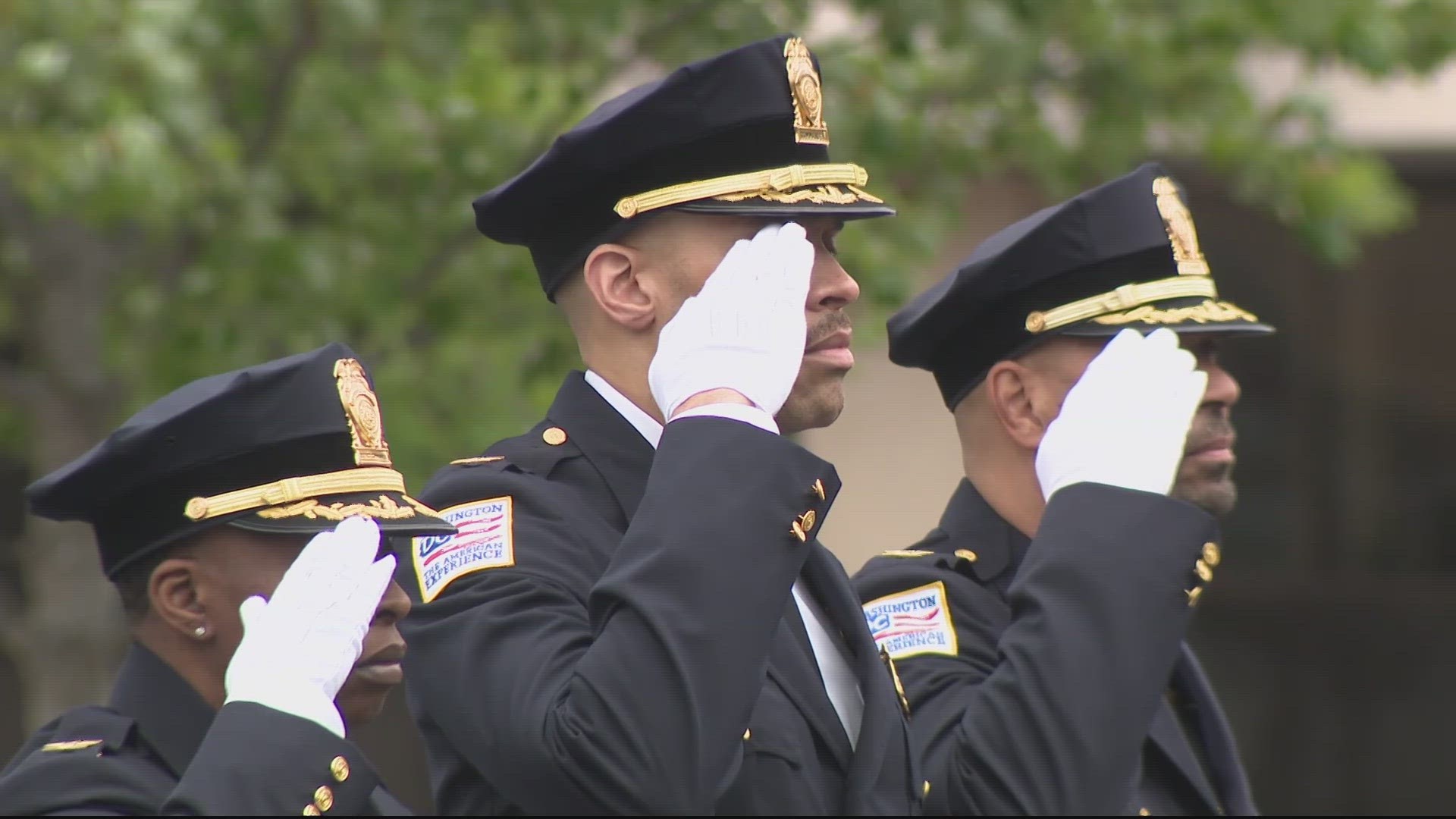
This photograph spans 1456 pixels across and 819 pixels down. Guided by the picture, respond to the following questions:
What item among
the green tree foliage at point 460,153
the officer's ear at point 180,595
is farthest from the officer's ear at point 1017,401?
the green tree foliage at point 460,153

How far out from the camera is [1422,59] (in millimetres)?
6555

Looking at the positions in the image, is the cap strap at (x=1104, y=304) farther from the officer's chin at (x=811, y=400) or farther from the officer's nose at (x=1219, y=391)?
the officer's chin at (x=811, y=400)

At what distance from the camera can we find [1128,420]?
8.29 feet

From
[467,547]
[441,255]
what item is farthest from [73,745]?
[441,255]

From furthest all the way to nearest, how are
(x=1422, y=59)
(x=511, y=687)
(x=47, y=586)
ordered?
(x=1422, y=59), (x=47, y=586), (x=511, y=687)

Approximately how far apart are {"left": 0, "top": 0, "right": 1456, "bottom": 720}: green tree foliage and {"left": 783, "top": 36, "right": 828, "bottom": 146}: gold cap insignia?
9.56 ft

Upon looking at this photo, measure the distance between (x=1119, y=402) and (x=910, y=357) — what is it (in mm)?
937

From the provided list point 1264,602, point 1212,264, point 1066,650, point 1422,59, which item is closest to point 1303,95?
point 1422,59

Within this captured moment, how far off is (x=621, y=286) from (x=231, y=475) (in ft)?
1.93

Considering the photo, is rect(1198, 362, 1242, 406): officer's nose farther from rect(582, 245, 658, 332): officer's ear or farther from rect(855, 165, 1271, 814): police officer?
rect(582, 245, 658, 332): officer's ear

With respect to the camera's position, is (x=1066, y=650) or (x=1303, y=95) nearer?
(x=1066, y=650)

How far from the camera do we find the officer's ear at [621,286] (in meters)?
2.62

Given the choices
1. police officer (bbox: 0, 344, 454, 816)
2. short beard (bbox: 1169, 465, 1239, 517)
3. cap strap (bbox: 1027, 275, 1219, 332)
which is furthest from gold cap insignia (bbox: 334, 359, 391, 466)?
short beard (bbox: 1169, 465, 1239, 517)

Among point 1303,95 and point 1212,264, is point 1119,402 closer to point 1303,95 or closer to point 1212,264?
point 1303,95
